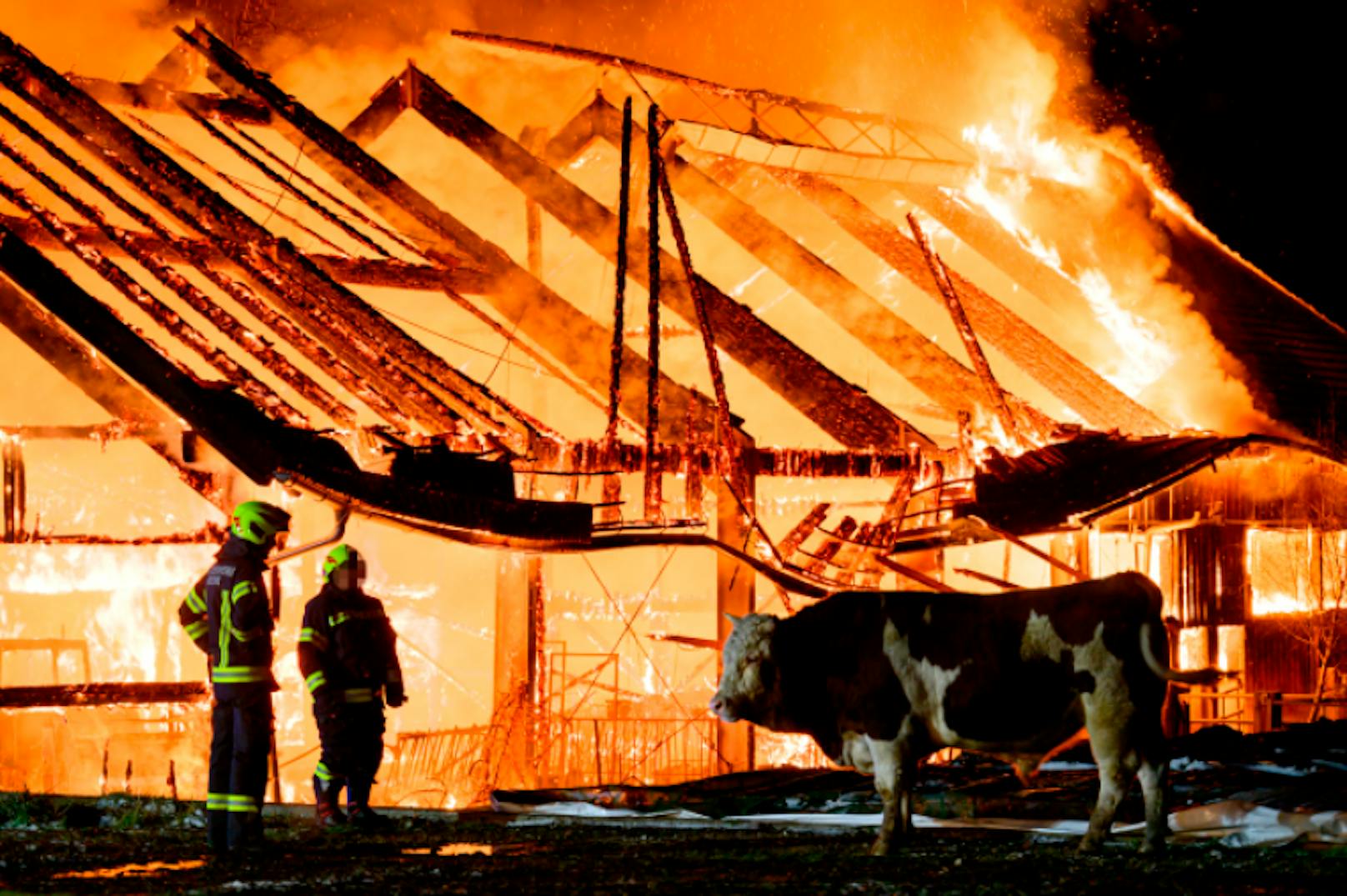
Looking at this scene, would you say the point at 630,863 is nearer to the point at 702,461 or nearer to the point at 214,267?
the point at 702,461

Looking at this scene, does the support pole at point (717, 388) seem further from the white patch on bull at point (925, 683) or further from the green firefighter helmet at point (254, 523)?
the white patch on bull at point (925, 683)

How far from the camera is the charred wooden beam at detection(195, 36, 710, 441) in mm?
15461

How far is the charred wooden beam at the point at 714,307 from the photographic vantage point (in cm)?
1568

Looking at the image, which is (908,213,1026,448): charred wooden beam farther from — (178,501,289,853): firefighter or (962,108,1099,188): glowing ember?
(178,501,289,853): firefighter

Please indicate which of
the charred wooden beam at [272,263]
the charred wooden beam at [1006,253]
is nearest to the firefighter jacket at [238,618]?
the charred wooden beam at [272,263]

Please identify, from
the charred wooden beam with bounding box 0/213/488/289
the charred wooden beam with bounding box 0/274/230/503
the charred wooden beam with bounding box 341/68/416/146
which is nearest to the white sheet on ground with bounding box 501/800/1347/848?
the charred wooden beam with bounding box 0/274/230/503

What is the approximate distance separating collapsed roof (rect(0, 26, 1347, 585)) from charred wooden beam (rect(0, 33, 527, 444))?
0.03 metres

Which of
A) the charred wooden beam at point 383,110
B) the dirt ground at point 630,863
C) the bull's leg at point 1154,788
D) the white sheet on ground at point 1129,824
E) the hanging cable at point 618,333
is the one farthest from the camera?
the charred wooden beam at point 383,110

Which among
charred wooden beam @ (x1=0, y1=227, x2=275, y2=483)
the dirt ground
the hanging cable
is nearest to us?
the dirt ground

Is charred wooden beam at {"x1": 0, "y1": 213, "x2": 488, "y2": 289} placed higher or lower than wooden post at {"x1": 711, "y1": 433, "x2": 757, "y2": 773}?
higher

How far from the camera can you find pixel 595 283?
73.4 ft

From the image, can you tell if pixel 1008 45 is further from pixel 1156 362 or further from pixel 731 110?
pixel 1156 362

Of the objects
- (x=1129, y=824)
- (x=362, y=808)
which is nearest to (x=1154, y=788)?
(x=1129, y=824)

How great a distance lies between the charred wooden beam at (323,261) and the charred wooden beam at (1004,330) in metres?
4.88
